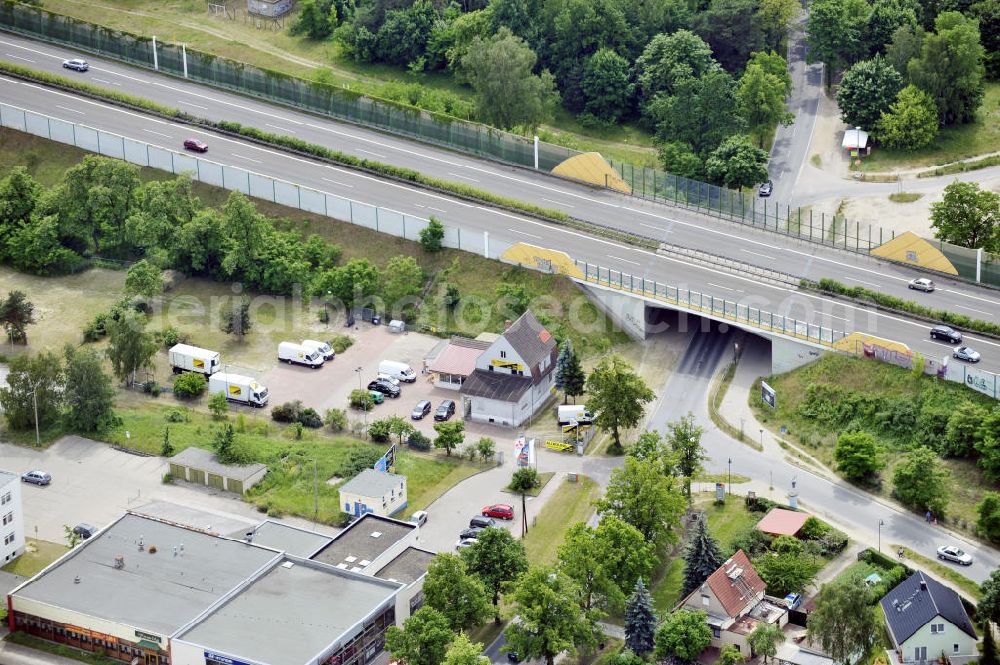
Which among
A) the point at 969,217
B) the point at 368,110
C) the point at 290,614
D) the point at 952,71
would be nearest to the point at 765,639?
the point at 290,614

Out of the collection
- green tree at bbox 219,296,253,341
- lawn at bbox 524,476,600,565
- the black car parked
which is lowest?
lawn at bbox 524,476,600,565

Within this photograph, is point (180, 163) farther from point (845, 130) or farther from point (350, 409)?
point (845, 130)

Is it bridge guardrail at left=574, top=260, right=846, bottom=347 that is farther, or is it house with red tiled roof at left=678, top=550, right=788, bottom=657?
bridge guardrail at left=574, top=260, right=846, bottom=347

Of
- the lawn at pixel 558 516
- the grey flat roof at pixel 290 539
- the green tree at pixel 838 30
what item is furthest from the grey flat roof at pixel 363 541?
the green tree at pixel 838 30

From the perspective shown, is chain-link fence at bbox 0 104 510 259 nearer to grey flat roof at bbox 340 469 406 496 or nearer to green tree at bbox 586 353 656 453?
green tree at bbox 586 353 656 453

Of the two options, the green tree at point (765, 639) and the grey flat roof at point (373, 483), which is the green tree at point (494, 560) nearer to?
the grey flat roof at point (373, 483)

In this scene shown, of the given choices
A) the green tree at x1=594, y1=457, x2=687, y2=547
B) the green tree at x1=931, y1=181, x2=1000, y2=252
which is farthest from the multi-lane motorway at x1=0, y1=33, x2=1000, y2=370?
the green tree at x1=594, y1=457, x2=687, y2=547
